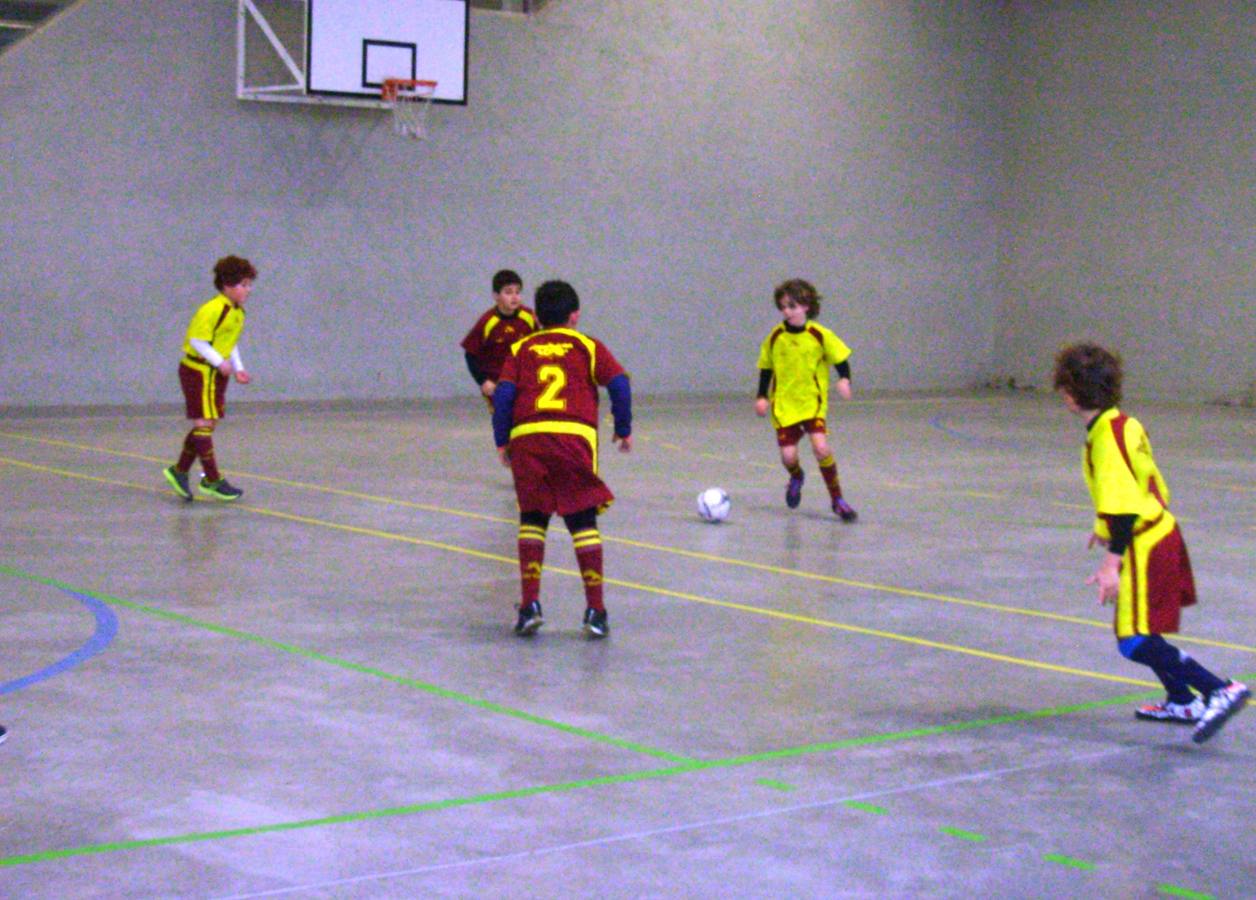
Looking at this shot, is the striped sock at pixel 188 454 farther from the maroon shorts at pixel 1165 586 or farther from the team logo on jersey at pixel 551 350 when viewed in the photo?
the maroon shorts at pixel 1165 586

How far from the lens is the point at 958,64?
2456 centimetres

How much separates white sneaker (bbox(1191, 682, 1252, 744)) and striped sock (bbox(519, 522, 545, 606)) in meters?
2.77

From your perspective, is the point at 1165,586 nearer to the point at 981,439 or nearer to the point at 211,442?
the point at 211,442

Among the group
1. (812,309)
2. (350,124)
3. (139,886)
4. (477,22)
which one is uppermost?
(477,22)

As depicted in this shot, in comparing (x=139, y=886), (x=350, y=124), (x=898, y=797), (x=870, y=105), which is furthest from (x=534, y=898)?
(x=870, y=105)

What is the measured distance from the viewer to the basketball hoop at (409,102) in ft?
61.1

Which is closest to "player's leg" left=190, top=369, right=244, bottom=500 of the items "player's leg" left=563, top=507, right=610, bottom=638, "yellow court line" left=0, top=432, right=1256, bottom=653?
"yellow court line" left=0, top=432, right=1256, bottom=653

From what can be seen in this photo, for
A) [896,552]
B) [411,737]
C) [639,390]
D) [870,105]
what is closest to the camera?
[411,737]

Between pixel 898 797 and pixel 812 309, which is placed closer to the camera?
pixel 898 797

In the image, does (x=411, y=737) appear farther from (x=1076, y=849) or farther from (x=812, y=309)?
(x=812, y=309)

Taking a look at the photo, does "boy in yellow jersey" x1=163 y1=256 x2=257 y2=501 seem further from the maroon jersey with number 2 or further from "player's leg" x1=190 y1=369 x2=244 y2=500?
the maroon jersey with number 2

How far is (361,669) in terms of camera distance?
6.40m

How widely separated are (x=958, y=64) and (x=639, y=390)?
719cm

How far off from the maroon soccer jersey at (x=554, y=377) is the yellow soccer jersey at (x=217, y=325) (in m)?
4.20
